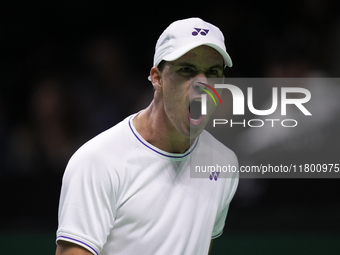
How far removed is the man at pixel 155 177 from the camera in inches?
57.6

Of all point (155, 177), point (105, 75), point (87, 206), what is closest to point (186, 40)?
point (155, 177)

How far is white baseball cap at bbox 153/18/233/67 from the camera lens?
1.54 m

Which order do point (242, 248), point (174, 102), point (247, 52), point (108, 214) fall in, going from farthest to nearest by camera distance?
point (247, 52), point (242, 248), point (174, 102), point (108, 214)

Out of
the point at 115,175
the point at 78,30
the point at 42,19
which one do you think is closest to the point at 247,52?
the point at 78,30

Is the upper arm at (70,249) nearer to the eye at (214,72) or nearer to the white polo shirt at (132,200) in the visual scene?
the white polo shirt at (132,200)

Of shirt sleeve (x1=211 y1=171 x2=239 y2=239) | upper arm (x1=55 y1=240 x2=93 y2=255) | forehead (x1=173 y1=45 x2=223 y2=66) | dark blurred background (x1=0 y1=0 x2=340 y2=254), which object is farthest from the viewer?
dark blurred background (x1=0 y1=0 x2=340 y2=254)

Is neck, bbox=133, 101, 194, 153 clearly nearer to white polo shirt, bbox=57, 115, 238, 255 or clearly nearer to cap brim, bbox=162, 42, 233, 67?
white polo shirt, bbox=57, 115, 238, 255

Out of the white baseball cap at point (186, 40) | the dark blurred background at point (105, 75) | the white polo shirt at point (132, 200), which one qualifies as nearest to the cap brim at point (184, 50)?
the white baseball cap at point (186, 40)

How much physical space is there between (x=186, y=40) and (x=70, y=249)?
0.79 m

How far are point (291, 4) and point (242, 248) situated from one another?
71.6 inches

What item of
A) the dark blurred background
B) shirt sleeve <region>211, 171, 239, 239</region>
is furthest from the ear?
the dark blurred background

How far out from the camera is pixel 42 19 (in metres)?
3.40

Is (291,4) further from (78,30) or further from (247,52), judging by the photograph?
(78,30)

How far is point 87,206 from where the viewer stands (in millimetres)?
1453
